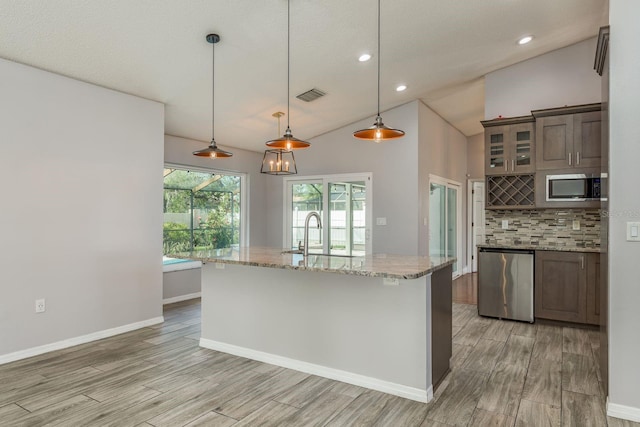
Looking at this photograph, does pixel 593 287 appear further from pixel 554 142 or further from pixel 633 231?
pixel 633 231

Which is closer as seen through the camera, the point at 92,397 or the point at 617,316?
the point at 617,316

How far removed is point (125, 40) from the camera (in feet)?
11.0

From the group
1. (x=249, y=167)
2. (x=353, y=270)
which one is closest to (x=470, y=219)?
(x=249, y=167)

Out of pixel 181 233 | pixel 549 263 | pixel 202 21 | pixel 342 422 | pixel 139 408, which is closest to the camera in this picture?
pixel 342 422

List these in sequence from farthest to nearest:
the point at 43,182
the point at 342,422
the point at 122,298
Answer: the point at 122,298
the point at 43,182
the point at 342,422

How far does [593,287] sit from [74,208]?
17.7 ft

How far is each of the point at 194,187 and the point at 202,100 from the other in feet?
5.83

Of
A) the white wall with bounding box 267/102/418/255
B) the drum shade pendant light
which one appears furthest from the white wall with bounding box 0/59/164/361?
the white wall with bounding box 267/102/418/255

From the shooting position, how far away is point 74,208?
3.87 metres

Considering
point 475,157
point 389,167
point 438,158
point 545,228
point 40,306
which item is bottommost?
point 40,306

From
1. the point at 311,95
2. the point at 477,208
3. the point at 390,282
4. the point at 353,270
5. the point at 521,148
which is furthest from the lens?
the point at 477,208

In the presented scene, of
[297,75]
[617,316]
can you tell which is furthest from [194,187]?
[617,316]

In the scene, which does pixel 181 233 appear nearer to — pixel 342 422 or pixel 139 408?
pixel 139 408

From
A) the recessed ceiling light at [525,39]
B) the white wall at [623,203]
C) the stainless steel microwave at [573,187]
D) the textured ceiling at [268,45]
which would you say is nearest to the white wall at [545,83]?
the textured ceiling at [268,45]
